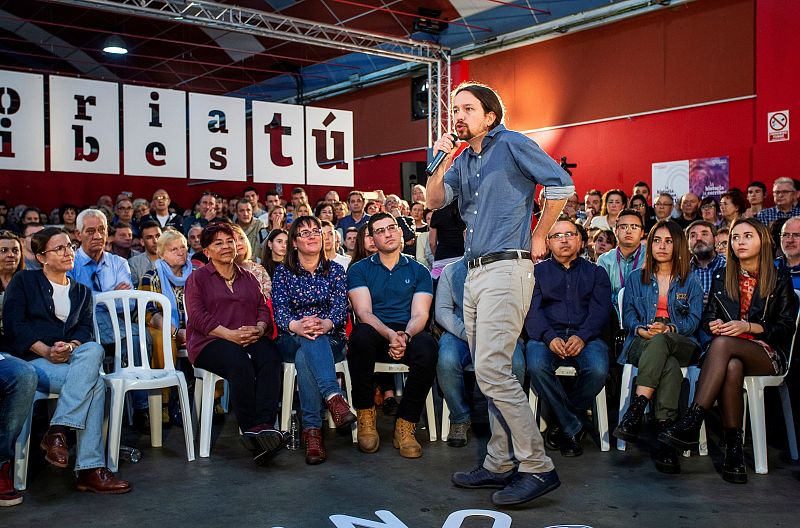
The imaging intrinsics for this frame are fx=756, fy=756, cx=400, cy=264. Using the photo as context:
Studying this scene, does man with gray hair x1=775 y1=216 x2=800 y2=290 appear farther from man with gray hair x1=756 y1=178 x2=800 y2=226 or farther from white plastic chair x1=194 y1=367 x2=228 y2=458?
white plastic chair x1=194 y1=367 x2=228 y2=458

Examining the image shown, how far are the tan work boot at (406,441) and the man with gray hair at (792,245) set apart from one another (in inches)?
82.4

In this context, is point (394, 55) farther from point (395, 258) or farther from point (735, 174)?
point (395, 258)

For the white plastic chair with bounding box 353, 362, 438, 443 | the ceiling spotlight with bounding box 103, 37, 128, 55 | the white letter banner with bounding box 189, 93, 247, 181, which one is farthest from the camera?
the ceiling spotlight with bounding box 103, 37, 128, 55

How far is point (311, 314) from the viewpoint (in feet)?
12.7

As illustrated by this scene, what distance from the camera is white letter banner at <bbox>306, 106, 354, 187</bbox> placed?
848 centimetres

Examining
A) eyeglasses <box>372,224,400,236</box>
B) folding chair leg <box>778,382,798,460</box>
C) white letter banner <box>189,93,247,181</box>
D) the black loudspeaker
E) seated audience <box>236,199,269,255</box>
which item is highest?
the black loudspeaker

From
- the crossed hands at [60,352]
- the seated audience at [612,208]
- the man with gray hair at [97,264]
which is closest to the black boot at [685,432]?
the crossed hands at [60,352]

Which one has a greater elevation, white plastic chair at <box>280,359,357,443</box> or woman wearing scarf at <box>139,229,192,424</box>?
woman wearing scarf at <box>139,229,192,424</box>

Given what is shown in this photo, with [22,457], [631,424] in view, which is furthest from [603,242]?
[22,457]

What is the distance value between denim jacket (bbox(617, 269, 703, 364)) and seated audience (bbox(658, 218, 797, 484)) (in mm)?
99

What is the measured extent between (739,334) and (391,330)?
63.6 inches

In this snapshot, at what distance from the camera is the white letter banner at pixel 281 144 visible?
8133 mm

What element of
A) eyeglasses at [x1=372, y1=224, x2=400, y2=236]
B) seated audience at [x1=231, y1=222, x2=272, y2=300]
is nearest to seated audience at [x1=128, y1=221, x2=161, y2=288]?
seated audience at [x1=231, y1=222, x2=272, y2=300]

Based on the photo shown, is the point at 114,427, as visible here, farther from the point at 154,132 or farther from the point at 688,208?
the point at 688,208
